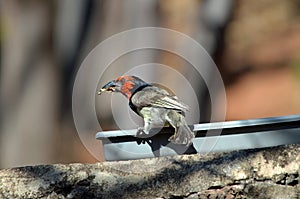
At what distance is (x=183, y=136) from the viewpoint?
6.41 ft

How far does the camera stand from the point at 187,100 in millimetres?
3494

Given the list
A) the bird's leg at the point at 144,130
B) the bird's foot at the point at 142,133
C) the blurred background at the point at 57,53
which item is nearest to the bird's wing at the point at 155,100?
the bird's leg at the point at 144,130

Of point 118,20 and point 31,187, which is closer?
point 31,187

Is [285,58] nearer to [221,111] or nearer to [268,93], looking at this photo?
[268,93]

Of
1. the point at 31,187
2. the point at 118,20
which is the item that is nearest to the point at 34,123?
the point at 118,20

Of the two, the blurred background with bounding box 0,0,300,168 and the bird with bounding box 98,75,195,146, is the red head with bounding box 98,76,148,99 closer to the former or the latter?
the bird with bounding box 98,75,195,146

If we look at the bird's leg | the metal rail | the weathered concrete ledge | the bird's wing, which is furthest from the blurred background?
the weathered concrete ledge

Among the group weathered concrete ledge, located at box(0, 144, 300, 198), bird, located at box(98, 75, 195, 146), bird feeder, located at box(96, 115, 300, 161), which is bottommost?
weathered concrete ledge, located at box(0, 144, 300, 198)

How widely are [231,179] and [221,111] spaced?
83.8 inches

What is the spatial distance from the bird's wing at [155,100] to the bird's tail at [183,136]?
0.88ft

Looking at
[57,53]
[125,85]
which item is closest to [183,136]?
[125,85]

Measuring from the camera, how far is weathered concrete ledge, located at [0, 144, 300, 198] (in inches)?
67.1

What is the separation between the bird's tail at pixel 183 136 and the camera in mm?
1952

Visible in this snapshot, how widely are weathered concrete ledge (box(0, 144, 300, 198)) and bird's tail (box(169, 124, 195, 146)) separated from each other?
0.21m
